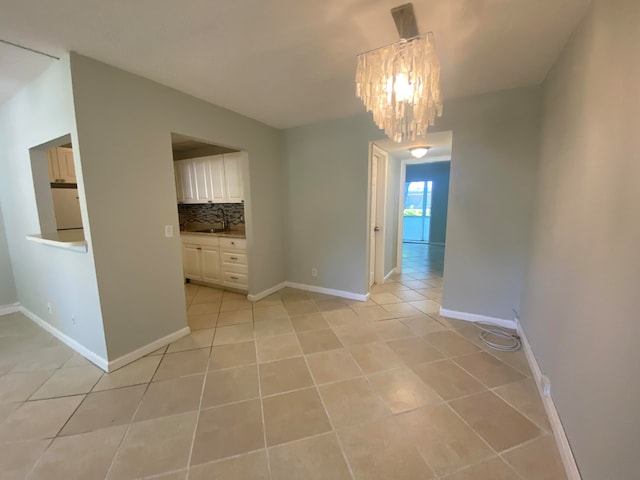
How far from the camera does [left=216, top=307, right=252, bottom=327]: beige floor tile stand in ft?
9.89

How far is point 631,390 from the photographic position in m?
0.92

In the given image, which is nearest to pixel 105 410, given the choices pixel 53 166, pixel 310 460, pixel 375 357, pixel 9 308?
pixel 310 460

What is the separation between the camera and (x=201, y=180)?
4230 mm

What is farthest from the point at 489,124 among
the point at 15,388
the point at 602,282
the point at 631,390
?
the point at 15,388

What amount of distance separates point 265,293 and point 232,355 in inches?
A: 57.3

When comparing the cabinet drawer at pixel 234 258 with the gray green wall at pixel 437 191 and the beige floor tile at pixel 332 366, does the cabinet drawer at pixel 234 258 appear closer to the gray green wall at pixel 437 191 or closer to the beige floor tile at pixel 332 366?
the beige floor tile at pixel 332 366

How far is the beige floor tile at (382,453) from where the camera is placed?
1.33m

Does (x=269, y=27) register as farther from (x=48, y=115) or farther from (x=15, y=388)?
(x=15, y=388)

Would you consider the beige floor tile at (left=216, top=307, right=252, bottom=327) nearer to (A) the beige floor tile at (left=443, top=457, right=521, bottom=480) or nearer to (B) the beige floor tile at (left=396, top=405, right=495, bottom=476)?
(B) the beige floor tile at (left=396, top=405, right=495, bottom=476)

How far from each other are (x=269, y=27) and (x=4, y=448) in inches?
113

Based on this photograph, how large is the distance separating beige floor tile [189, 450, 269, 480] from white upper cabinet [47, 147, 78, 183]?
153 inches

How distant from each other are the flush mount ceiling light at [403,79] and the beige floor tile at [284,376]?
6.35 feet

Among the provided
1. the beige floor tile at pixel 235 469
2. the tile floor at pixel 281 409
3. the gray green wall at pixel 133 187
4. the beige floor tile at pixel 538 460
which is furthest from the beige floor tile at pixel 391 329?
the gray green wall at pixel 133 187

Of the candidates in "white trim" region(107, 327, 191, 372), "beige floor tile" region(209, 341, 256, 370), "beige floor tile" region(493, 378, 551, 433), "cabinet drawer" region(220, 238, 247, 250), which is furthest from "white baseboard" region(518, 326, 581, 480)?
"cabinet drawer" region(220, 238, 247, 250)
